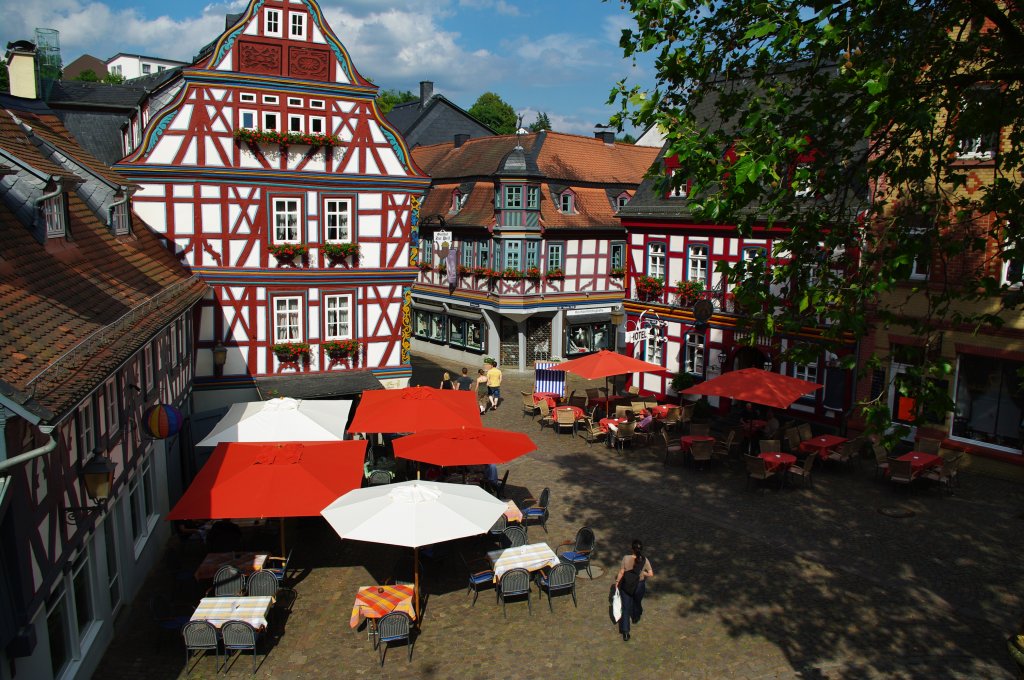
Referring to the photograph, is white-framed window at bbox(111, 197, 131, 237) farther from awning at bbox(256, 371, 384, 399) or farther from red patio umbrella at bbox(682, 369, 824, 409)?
red patio umbrella at bbox(682, 369, 824, 409)

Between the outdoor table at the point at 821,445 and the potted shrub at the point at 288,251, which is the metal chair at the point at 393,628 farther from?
the potted shrub at the point at 288,251

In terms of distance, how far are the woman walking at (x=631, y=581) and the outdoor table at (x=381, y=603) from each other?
2.88 metres

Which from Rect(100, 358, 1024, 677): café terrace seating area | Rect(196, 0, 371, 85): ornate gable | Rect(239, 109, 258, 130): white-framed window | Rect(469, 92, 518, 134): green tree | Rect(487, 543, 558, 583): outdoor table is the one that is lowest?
Rect(100, 358, 1024, 677): café terrace seating area

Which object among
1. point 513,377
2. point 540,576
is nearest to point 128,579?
point 540,576

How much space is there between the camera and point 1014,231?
29.8ft

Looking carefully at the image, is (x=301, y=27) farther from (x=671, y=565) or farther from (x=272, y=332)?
(x=671, y=565)

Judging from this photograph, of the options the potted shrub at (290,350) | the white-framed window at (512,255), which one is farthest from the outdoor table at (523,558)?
the white-framed window at (512,255)

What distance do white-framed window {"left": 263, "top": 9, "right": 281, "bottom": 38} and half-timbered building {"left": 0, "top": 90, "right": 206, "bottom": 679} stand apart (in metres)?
6.24

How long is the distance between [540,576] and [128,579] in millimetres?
6131

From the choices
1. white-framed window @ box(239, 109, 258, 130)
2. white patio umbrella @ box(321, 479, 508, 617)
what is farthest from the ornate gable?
Answer: white patio umbrella @ box(321, 479, 508, 617)

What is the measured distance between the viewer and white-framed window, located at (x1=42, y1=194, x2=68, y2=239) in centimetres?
1173

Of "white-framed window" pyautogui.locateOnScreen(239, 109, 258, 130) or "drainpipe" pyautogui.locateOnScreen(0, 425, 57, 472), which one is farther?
"white-framed window" pyautogui.locateOnScreen(239, 109, 258, 130)

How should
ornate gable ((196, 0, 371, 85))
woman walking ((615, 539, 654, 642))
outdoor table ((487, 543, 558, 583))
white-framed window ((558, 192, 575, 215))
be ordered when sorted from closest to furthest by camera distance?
1. woman walking ((615, 539, 654, 642))
2. outdoor table ((487, 543, 558, 583))
3. ornate gable ((196, 0, 371, 85))
4. white-framed window ((558, 192, 575, 215))

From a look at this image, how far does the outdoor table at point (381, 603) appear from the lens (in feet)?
36.6
